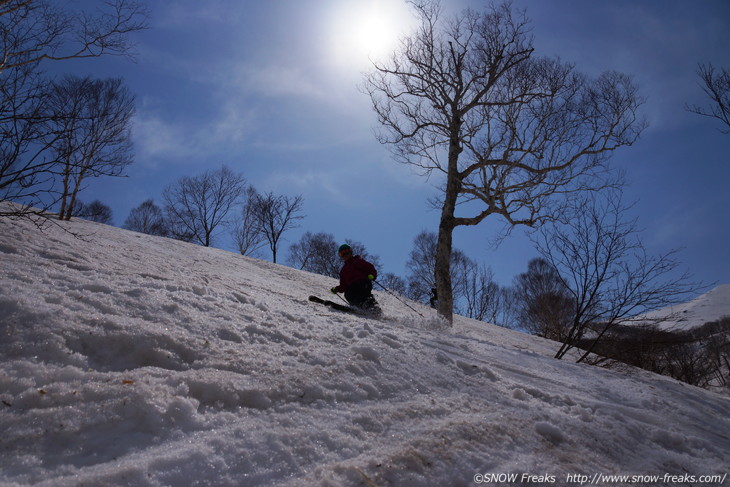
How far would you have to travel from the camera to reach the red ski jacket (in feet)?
22.8

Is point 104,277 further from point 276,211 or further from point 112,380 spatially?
point 276,211

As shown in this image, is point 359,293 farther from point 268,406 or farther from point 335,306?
point 268,406

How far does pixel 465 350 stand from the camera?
4.34 metres

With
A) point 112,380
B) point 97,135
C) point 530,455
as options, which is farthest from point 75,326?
point 97,135

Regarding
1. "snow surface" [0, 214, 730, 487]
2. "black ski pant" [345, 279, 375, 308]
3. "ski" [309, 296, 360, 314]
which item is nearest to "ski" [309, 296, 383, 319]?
"ski" [309, 296, 360, 314]

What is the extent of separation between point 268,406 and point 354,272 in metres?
4.86

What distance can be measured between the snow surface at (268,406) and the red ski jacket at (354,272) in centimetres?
279

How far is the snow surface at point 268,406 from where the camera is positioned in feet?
5.20

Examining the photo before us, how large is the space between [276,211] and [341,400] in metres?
27.1

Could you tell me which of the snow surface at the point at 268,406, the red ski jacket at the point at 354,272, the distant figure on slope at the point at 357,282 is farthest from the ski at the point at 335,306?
the snow surface at the point at 268,406

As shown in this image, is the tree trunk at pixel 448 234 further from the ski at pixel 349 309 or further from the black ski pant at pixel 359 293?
the ski at pixel 349 309

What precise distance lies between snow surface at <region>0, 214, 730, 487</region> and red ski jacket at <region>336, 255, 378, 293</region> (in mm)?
2790

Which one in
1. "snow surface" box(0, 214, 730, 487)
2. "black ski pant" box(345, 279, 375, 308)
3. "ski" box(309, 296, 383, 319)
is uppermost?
"black ski pant" box(345, 279, 375, 308)

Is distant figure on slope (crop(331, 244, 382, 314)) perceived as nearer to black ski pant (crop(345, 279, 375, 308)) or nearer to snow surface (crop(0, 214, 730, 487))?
black ski pant (crop(345, 279, 375, 308))
